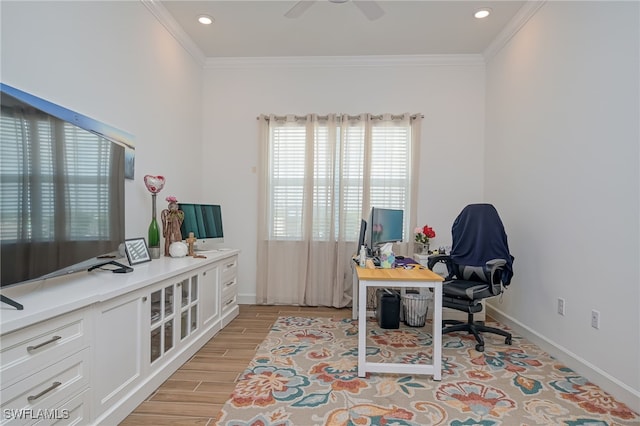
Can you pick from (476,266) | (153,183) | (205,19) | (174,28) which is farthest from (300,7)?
(476,266)

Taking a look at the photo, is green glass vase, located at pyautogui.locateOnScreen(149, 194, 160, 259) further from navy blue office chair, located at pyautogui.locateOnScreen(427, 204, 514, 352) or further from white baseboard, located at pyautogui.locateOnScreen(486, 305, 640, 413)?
white baseboard, located at pyautogui.locateOnScreen(486, 305, 640, 413)

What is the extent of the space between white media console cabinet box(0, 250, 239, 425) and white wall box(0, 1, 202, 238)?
92 cm

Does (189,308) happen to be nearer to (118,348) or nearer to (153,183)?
(118,348)

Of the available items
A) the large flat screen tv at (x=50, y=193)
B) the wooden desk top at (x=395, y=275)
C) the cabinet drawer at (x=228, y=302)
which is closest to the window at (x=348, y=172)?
the cabinet drawer at (x=228, y=302)

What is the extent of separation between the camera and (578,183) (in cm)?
248

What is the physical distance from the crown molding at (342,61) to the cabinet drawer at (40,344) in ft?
12.0

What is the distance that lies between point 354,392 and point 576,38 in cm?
308

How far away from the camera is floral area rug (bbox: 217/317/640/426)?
6.12 feet

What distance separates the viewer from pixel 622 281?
2082 mm

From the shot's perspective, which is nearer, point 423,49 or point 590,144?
point 590,144

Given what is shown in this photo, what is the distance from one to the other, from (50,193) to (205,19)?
8.69ft

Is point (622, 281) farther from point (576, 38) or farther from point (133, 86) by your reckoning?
point (133, 86)

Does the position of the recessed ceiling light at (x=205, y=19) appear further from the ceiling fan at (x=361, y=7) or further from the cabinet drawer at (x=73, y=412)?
the cabinet drawer at (x=73, y=412)

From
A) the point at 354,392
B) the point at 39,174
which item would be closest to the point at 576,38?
the point at 354,392
